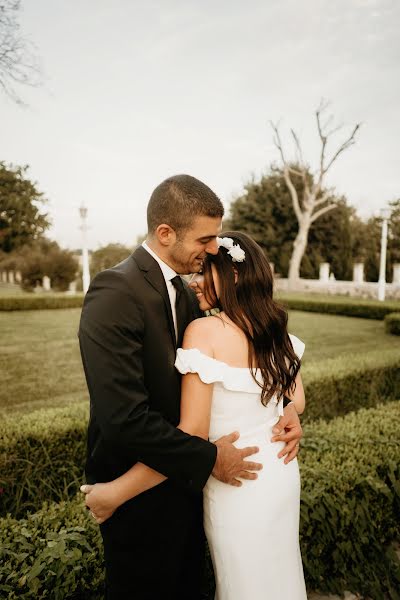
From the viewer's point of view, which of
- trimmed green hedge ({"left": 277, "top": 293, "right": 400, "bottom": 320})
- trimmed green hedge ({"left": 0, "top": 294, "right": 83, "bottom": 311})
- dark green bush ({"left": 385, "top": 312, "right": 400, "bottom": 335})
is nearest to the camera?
dark green bush ({"left": 385, "top": 312, "right": 400, "bottom": 335})

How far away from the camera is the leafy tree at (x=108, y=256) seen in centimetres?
4453

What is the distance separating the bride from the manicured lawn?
385 cm

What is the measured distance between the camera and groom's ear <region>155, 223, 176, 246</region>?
180cm

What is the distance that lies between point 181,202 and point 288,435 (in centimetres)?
115

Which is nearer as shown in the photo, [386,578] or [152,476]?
[152,476]

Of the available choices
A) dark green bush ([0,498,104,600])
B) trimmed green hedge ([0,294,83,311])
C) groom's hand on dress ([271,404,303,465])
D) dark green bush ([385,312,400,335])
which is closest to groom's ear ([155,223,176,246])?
groom's hand on dress ([271,404,303,465])

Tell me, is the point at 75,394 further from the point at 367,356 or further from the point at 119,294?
the point at 119,294

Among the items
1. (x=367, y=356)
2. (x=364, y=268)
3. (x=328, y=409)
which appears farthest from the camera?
(x=364, y=268)

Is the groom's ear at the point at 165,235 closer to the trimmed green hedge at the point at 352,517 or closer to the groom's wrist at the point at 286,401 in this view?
the groom's wrist at the point at 286,401

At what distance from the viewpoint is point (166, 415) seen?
5.57 feet

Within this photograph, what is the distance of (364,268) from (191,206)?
36358mm

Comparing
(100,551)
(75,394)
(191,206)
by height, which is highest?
(191,206)

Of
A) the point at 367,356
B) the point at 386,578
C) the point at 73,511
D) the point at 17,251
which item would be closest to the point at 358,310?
the point at 367,356

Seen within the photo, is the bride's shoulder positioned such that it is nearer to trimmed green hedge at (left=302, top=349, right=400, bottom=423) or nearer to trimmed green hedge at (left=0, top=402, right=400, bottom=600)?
trimmed green hedge at (left=0, top=402, right=400, bottom=600)
